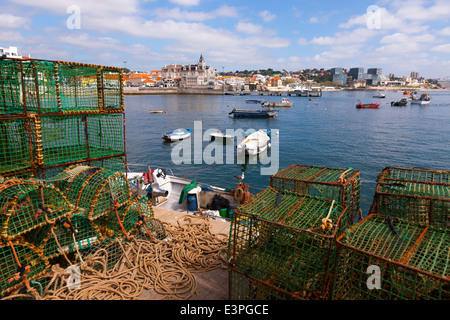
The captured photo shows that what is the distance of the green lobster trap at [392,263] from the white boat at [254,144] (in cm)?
2285

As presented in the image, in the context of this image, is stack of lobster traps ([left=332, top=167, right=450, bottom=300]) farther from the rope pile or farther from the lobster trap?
the lobster trap

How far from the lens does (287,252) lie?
393cm

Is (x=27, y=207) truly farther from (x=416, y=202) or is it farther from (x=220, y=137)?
(x=220, y=137)

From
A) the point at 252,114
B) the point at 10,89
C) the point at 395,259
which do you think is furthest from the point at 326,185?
the point at 252,114

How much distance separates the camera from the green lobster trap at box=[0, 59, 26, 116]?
5625 millimetres

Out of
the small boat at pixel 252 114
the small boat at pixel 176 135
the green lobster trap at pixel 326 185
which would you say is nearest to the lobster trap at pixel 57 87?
the green lobster trap at pixel 326 185

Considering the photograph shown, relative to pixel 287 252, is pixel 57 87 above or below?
above

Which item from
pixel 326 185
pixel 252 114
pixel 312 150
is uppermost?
pixel 326 185

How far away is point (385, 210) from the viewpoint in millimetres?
5023

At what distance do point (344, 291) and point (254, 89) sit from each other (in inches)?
6725

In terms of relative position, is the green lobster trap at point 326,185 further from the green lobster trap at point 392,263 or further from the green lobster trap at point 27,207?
the green lobster trap at point 27,207

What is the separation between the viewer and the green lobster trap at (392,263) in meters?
3.05

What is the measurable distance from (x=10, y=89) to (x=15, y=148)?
4.49 feet
